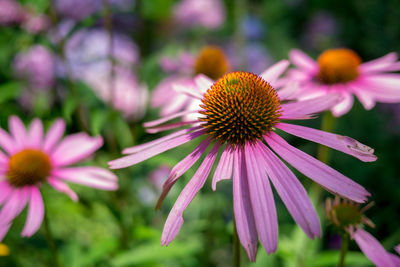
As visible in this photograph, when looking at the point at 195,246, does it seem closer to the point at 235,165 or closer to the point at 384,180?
the point at 235,165

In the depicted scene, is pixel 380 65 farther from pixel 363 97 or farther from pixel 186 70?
pixel 186 70

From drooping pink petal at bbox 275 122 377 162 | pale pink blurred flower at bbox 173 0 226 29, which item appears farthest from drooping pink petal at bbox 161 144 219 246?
pale pink blurred flower at bbox 173 0 226 29

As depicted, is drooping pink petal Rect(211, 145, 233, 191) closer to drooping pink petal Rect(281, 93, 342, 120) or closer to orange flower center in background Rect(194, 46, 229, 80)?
drooping pink petal Rect(281, 93, 342, 120)

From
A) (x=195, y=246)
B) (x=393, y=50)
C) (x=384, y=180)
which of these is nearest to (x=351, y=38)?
(x=393, y=50)

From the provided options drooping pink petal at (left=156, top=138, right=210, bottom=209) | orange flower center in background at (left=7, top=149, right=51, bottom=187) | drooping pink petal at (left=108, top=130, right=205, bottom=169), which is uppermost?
drooping pink petal at (left=108, top=130, right=205, bottom=169)

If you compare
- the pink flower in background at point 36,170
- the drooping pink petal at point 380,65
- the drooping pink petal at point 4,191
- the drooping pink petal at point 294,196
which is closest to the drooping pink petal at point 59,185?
the pink flower in background at point 36,170

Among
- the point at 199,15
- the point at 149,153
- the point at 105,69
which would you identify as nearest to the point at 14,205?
the point at 149,153

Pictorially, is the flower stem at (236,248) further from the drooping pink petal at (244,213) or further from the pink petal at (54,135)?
the pink petal at (54,135)
